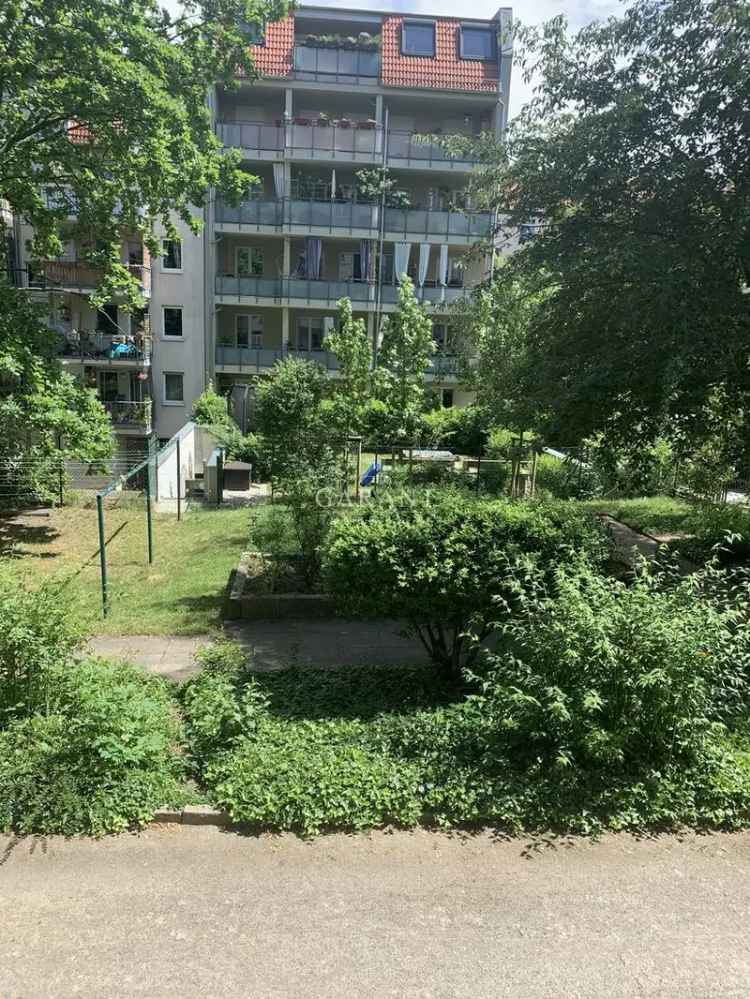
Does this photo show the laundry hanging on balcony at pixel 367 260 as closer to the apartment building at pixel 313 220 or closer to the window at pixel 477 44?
the apartment building at pixel 313 220

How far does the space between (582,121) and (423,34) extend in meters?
25.4

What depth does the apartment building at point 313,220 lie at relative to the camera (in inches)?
1134

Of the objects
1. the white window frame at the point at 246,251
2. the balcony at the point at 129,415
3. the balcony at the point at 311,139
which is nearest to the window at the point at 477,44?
the balcony at the point at 311,139

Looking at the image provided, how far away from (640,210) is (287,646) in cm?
723

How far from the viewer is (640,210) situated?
9.31 metres

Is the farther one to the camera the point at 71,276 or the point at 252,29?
the point at 71,276

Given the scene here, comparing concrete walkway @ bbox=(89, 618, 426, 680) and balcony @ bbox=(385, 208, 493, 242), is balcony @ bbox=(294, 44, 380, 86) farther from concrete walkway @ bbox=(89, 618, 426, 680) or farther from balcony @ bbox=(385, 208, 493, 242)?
concrete walkway @ bbox=(89, 618, 426, 680)

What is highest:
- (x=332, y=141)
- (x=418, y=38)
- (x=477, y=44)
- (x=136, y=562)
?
(x=418, y=38)

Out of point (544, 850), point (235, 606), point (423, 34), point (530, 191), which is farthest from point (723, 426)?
point (423, 34)

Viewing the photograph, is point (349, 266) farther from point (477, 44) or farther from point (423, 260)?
point (477, 44)

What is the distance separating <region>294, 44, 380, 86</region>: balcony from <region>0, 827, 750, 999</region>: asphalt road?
31312 mm

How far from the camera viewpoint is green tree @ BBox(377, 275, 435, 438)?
66.7 ft

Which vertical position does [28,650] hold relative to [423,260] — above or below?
below

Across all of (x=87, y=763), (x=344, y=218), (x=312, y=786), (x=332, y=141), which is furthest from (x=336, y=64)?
(x=312, y=786)
